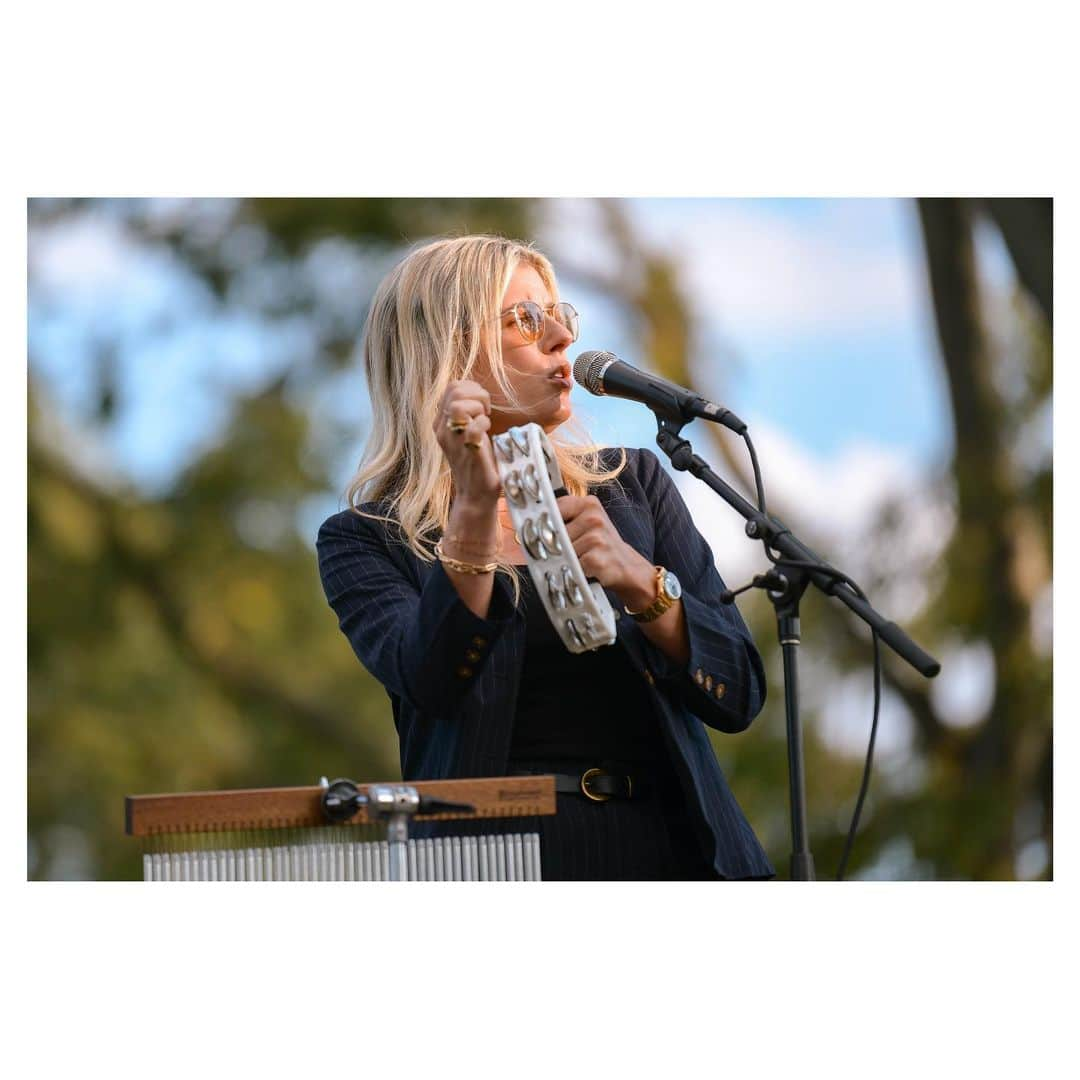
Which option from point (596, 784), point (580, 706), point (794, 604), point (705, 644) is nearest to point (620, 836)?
point (596, 784)

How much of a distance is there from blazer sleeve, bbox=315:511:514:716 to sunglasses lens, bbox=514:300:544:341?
44cm

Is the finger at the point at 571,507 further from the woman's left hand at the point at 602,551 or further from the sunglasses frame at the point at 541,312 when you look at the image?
the sunglasses frame at the point at 541,312

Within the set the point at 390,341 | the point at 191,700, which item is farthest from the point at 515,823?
the point at 191,700

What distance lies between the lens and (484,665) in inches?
110

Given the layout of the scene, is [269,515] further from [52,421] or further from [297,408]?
[52,421]

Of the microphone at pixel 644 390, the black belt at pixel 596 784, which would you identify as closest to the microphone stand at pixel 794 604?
the microphone at pixel 644 390

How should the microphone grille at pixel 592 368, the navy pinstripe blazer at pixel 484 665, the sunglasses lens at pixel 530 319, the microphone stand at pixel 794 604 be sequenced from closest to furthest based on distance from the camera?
the microphone stand at pixel 794 604 < the navy pinstripe blazer at pixel 484 665 < the microphone grille at pixel 592 368 < the sunglasses lens at pixel 530 319

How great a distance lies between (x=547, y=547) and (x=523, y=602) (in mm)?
326

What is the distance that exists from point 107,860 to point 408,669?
23.4 feet

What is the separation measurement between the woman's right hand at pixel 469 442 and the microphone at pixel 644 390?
0.32m

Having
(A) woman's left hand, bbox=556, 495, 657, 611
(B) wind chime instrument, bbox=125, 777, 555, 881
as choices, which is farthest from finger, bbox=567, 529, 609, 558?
(B) wind chime instrument, bbox=125, 777, 555, 881

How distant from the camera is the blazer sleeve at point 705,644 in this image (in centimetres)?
282

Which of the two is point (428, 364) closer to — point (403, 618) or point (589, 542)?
point (403, 618)

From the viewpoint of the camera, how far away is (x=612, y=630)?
2.60 m
